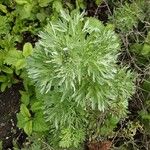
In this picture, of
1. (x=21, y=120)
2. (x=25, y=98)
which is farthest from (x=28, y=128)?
(x=25, y=98)

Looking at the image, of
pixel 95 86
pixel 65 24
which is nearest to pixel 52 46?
pixel 65 24

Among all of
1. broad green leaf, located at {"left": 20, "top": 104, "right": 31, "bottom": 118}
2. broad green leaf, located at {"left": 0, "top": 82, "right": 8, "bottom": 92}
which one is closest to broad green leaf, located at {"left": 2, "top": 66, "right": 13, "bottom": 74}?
broad green leaf, located at {"left": 0, "top": 82, "right": 8, "bottom": 92}

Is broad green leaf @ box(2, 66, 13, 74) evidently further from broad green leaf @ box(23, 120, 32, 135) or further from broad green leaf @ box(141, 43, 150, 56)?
broad green leaf @ box(141, 43, 150, 56)

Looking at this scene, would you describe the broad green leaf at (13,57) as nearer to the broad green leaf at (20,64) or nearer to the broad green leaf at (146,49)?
the broad green leaf at (20,64)

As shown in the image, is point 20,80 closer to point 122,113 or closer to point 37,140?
point 37,140

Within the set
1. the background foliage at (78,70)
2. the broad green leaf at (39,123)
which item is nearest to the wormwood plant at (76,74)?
Result: the background foliage at (78,70)
